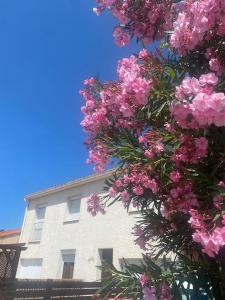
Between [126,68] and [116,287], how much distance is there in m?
2.71

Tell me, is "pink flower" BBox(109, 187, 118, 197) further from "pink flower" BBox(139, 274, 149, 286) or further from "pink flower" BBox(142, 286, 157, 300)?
"pink flower" BBox(142, 286, 157, 300)

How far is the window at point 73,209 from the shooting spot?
16.5m

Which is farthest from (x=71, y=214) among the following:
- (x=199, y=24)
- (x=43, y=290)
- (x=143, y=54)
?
(x=199, y=24)

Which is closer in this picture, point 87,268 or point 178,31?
point 178,31

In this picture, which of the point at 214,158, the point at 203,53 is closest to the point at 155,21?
the point at 203,53

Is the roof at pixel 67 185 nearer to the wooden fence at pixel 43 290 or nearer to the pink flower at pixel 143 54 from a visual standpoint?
the wooden fence at pixel 43 290

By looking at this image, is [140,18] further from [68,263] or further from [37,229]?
[37,229]

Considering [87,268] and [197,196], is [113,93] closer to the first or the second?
[197,196]

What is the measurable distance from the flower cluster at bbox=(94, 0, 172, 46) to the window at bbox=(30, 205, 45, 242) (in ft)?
49.9

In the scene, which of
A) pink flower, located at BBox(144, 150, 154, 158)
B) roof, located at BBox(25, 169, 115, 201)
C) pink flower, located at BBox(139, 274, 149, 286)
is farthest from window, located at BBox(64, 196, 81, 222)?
pink flower, located at BBox(144, 150, 154, 158)

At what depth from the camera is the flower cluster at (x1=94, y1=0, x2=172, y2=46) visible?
4.51m

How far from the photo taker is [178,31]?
3396mm

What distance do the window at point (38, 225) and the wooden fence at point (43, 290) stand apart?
374 inches

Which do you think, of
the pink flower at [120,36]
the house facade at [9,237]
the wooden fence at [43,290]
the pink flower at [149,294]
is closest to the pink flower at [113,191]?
the pink flower at [149,294]
